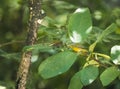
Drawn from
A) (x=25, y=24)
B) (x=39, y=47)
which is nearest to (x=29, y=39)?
(x=39, y=47)

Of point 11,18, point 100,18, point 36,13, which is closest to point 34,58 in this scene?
point 36,13

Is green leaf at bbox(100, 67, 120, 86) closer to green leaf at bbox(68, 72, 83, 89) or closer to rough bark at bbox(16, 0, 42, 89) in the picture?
green leaf at bbox(68, 72, 83, 89)

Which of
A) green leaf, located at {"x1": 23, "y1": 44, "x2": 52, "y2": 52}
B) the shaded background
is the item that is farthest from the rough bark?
the shaded background

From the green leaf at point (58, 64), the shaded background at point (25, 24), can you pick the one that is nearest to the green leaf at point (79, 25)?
the green leaf at point (58, 64)

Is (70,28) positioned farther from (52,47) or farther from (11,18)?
(11,18)

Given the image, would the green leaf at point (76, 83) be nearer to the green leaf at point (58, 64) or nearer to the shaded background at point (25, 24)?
the green leaf at point (58, 64)

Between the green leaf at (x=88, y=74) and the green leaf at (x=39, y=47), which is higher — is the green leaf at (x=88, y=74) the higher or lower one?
the lower one
